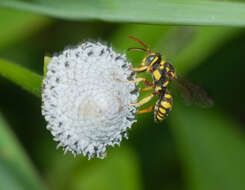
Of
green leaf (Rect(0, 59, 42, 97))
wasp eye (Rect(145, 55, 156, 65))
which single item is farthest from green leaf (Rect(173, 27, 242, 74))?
green leaf (Rect(0, 59, 42, 97))

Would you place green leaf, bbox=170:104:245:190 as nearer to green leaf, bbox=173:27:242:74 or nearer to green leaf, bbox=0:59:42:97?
green leaf, bbox=173:27:242:74

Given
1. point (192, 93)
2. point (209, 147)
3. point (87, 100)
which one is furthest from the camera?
point (209, 147)

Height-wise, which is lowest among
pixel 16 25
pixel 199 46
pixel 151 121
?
pixel 151 121

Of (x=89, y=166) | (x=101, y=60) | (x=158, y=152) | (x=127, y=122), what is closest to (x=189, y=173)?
(x=158, y=152)

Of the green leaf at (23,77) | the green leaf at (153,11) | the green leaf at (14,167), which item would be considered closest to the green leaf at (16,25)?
the green leaf at (14,167)

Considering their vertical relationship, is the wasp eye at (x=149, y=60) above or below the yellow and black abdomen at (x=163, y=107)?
above

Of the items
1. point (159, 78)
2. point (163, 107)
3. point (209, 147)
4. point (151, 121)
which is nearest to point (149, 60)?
point (159, 78)

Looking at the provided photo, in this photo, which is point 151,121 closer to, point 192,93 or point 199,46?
point 199,46

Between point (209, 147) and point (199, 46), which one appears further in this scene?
point (209, 147)

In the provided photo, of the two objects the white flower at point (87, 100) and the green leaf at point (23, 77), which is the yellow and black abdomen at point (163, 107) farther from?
the green leaf at point (23, 77)
